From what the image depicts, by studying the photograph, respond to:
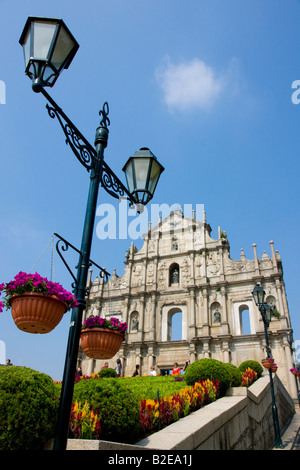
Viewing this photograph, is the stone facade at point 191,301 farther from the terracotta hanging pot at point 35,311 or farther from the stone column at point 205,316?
the terracotta hanging pot at point 35,311

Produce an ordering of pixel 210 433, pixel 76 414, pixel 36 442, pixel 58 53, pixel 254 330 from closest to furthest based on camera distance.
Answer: pixel 58 53 → pixel 36 442 → pixel 76 414 → pixel 210 433 → pixel 254 330

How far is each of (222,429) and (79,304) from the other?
194 inches

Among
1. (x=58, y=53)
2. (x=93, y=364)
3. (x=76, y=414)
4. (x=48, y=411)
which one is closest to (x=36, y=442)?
(x=48, y=411)

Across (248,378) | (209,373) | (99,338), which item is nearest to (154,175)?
(99,338)

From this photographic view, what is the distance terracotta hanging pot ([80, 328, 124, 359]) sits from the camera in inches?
204

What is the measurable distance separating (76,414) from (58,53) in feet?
14.6

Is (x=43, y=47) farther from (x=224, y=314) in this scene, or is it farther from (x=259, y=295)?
(x=224, y=314)

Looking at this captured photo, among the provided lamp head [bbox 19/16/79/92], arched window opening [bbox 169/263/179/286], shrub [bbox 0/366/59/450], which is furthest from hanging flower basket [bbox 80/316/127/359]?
arched window opening [bbox 169/263/179/286]

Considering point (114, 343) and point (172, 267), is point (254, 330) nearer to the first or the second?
point (172, 267)

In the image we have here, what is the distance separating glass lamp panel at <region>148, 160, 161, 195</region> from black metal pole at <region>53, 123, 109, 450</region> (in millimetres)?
766

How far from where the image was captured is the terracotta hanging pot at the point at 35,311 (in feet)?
14.4

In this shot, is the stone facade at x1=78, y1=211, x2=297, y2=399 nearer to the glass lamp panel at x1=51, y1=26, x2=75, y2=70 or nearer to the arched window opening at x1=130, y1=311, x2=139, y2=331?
the arched window opening at x1=130, y1=311, x2=139, y2=331

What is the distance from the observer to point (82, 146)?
14.4ft
